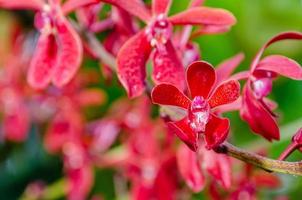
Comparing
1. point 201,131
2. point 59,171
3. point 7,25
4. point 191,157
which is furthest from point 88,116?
point 201,131

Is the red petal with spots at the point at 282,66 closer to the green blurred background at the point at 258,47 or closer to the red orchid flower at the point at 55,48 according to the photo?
the red orchid flower at the point at 55,48

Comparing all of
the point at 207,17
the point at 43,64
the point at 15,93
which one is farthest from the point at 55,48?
the point at 15,93

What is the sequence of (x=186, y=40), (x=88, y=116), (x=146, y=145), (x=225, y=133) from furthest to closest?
(x=88, y=116) → (x=146, y=145) → (x=186, y=40) → (x=225, y=133)

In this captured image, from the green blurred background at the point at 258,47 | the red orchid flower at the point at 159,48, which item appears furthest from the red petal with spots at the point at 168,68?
the green blurred background at the point at 258,47

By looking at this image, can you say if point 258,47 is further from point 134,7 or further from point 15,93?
point 134,7

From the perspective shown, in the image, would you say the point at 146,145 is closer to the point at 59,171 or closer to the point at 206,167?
the point at 206,167

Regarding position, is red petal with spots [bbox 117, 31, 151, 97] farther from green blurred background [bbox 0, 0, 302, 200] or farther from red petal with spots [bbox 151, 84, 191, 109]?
green blurred background [bbox 0, 0, 302, 200]
